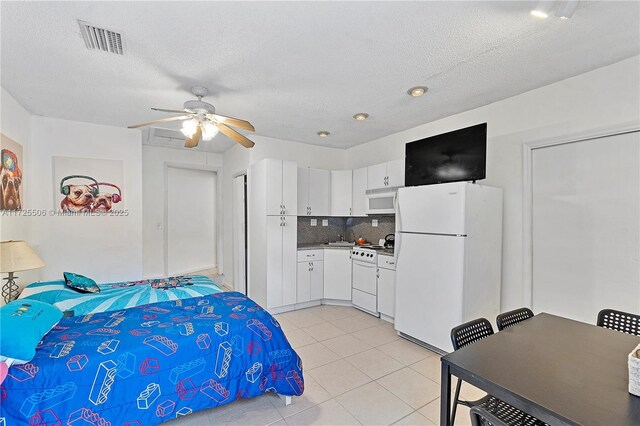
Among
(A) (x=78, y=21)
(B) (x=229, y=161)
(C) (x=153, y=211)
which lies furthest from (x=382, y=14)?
(C) (x=153, y=211)

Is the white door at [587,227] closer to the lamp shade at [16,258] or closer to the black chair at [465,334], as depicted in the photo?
the black chair at [465,334]

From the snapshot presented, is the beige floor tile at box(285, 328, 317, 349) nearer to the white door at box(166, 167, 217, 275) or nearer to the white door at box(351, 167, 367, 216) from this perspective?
the white door at box(351, 167, 367, 216)

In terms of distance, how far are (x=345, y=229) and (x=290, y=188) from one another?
154 centimetres

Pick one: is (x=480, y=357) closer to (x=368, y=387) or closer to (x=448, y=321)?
(x=368, y=387)

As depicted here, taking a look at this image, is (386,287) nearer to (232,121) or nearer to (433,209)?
(433,209)

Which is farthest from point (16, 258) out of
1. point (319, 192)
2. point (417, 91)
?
point (417, 91)

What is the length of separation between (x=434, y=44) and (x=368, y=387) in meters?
2.70

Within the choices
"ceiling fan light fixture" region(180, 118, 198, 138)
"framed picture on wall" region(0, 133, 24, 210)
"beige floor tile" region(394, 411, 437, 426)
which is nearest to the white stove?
"beige floor tile" region(394, 411, 437, 426)

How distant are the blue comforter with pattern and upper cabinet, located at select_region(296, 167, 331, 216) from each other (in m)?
2.46

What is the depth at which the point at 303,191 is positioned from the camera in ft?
14.9

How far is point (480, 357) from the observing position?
4.22 feet

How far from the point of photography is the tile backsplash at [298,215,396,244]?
14.8 feet

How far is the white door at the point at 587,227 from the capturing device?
2.26 metres

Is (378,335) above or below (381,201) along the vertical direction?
below
